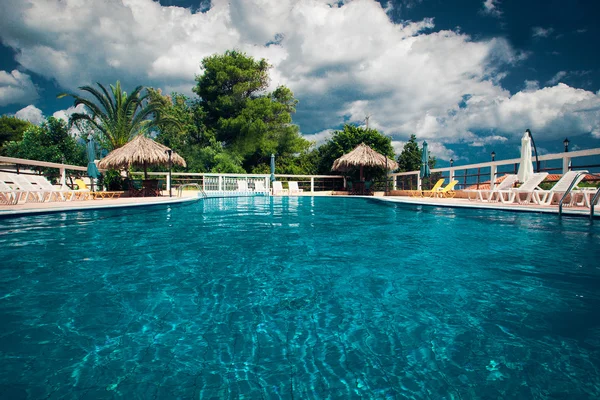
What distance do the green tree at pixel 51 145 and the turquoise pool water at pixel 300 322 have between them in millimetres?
17941

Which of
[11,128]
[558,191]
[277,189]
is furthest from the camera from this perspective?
[11,128]

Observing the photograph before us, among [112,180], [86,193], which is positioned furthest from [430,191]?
[112,180]

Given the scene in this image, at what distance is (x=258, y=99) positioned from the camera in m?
25.8

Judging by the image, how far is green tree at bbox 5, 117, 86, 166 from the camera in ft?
57.9

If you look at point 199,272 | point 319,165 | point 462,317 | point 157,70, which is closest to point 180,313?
point 199,272

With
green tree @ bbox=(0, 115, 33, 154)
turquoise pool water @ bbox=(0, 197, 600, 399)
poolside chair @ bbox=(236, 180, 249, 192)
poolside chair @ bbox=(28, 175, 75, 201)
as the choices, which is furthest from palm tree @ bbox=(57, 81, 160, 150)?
green tree @ bbox=(0, 115, 33, 154)

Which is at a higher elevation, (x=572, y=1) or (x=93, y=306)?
(x=572, y=1)

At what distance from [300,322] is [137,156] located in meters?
14.0

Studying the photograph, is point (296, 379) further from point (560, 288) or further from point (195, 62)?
point (195, 62)

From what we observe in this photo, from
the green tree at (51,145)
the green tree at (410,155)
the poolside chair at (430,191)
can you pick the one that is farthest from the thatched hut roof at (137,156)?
the green tree at (410,155)

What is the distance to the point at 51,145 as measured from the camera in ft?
59.7

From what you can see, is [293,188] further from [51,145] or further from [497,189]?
[51,145]

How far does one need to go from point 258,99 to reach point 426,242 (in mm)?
23935

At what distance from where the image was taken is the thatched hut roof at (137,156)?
13.5 meters
